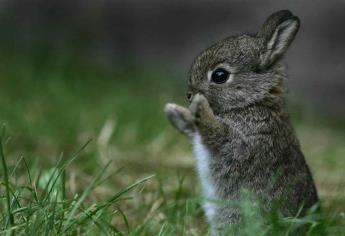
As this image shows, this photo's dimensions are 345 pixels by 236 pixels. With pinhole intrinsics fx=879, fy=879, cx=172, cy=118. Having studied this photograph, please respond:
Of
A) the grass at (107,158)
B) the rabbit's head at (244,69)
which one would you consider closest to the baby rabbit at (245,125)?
the rabbit's head at (244,69)

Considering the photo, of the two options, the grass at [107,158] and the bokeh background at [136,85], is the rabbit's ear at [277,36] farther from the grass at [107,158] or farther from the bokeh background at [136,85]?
the grass at [107,158]

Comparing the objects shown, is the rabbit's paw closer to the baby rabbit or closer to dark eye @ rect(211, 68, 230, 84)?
the baby rabbit

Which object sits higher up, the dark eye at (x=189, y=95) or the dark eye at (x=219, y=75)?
the dark eye at (x=219, y=75)

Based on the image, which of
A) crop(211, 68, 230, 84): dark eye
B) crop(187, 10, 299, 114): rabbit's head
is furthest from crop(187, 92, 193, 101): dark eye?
crop(211, 68, 230, 84): dark eye

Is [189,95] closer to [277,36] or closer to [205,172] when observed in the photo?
[205,172]

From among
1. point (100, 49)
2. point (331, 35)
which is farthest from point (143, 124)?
point (331, 35)
